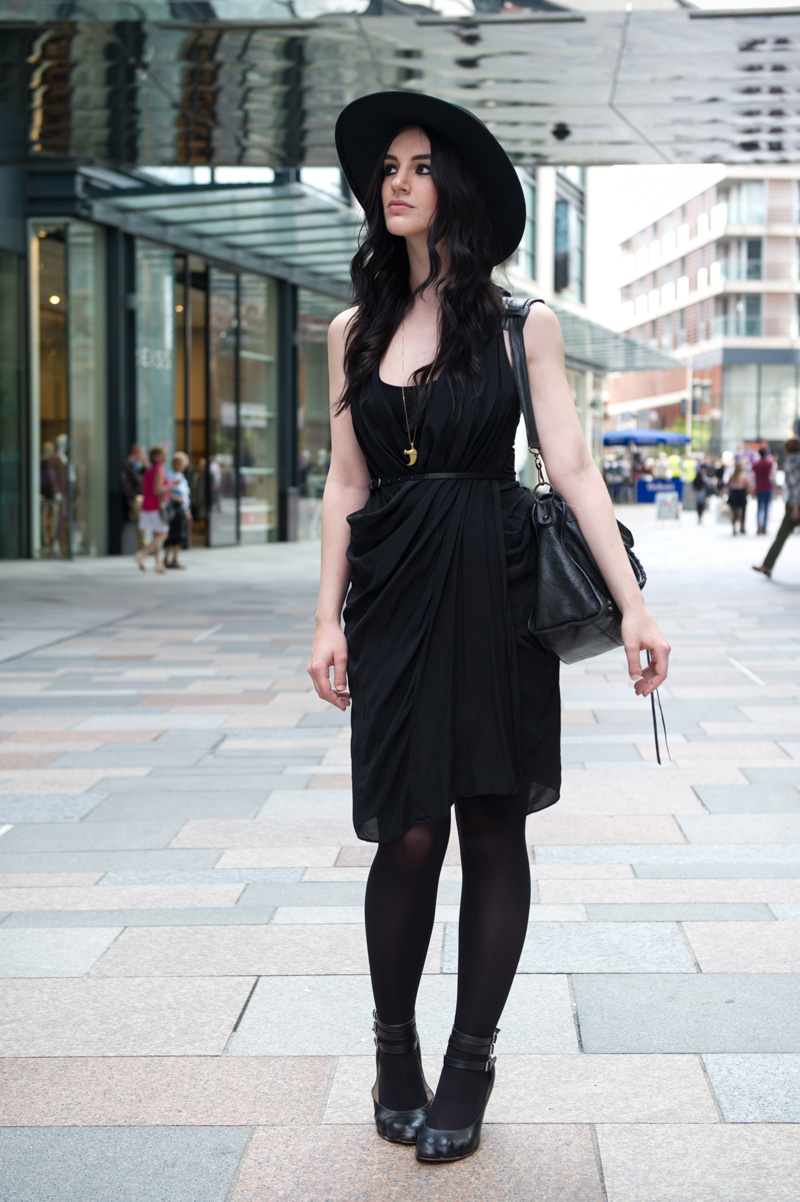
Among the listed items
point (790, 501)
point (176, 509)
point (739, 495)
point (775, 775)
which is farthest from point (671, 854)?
point (739, 495)

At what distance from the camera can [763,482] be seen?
2511 centimetres

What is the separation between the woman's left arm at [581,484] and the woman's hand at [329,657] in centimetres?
48

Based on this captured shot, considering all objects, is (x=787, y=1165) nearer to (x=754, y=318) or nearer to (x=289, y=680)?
(x=289, y=680)

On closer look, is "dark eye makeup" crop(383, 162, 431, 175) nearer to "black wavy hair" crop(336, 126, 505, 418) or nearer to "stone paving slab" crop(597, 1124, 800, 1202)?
"black wavy hair" crop(336, 126, 505, 418)

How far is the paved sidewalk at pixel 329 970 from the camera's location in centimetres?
238

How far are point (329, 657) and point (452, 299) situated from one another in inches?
26.6

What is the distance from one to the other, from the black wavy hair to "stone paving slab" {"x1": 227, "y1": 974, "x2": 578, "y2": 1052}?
4.38 ft

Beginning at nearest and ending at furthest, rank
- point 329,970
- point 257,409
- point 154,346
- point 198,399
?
1. point 329,970
2. point 154,346
3. point 198,399
4. point 257,409

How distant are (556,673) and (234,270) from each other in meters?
21.4

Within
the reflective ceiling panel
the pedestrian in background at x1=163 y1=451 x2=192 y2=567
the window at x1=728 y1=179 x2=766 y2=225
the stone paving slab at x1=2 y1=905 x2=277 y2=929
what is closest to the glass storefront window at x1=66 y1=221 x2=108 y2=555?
the pedestrian in background at x1=163 y1=451 x2=192 y2=567

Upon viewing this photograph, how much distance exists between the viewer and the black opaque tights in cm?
241

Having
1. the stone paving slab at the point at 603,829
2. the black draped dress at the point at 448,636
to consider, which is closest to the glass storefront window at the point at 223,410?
the stone paving slab at the point at 603,829

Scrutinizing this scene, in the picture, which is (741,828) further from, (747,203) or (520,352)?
(747,203)

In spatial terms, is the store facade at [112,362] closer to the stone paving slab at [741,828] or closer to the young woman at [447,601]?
the stone paving slab at [741,828]
